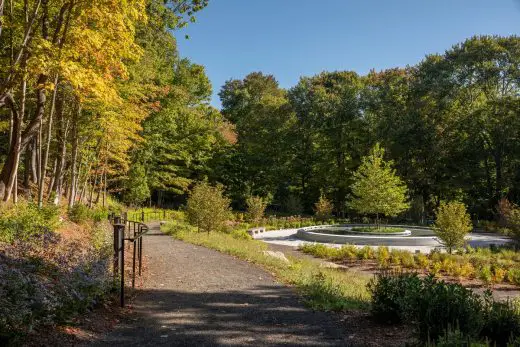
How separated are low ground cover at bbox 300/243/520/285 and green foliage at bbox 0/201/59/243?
11.0 meters

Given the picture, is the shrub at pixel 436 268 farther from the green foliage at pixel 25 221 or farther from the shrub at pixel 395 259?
the green foliage at pixel 25 221

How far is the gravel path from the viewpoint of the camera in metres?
5.32

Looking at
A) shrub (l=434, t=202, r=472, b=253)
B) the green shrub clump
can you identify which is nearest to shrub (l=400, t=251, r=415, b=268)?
shrub (l=434, t=202, r=472, b=253)

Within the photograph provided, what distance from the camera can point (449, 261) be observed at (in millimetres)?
15195

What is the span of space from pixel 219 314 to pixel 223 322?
44 cm

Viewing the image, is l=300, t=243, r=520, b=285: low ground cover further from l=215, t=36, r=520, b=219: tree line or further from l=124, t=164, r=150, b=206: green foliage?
l=124, t=164, r=150, b=206: green foliage

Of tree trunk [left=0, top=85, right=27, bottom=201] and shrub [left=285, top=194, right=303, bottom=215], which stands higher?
tree trunk [left=0, top=85, right=27, bottom=201]

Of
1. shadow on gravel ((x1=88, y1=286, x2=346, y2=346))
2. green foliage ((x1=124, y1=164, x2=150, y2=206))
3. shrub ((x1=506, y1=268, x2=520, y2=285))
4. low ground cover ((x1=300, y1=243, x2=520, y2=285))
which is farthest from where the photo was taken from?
green foliage ((x1=124, y1=164, x2=150, y2=206))

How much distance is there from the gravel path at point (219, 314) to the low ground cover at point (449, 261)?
761cm

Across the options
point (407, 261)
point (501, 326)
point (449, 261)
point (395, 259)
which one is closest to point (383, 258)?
point (395, 259)

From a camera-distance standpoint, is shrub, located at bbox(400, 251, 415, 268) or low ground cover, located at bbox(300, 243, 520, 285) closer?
low ground cover, located at bbox(300, 243, 520, 285)

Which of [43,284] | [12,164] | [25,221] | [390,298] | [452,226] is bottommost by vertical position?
[390,298]

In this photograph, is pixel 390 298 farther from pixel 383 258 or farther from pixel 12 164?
pixel 12 164

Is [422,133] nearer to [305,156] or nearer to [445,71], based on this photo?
[445,71]
